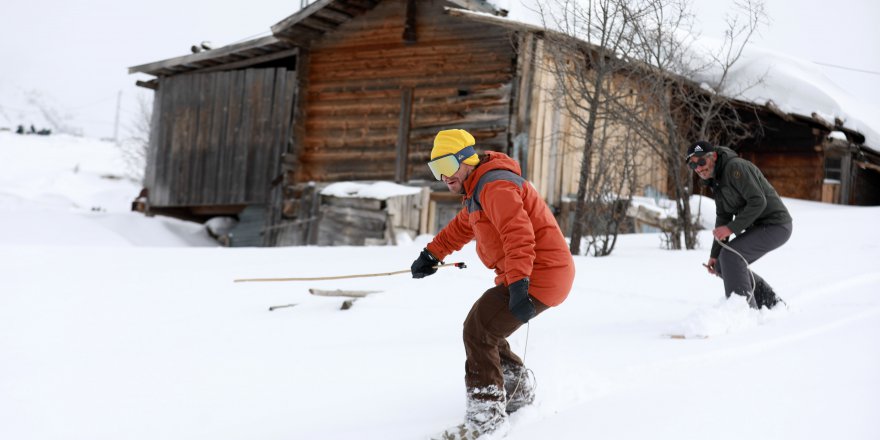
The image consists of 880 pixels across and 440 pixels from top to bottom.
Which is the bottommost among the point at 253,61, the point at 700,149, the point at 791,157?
the point at 700,149

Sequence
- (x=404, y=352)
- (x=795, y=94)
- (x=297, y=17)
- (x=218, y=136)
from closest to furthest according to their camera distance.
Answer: (x=404, y=352) < (x=297, y=17) < (x=795, y=94) < (x=218, y=136)

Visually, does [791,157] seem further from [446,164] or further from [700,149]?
[446,164]

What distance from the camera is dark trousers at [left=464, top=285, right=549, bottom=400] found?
3.37 meters

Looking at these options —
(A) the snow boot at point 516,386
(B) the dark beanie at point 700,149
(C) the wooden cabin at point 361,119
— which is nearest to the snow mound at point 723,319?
(B) the dark beanie at point 700,149

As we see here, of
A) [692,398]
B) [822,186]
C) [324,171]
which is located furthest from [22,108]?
[692,398]

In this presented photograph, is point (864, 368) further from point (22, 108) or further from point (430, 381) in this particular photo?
point (22, 108)

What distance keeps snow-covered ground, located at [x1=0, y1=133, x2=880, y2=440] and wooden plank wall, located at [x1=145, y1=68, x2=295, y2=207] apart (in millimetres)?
7696

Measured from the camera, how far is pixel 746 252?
5.46 meters

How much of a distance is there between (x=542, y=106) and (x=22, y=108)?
97.3 m

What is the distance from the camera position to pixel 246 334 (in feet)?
18.7

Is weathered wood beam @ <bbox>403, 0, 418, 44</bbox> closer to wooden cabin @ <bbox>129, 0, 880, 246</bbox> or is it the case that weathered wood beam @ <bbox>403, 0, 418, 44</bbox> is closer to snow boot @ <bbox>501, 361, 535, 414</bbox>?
wooden cabin @ <bbox>129, 0, 880, 246</bbox>

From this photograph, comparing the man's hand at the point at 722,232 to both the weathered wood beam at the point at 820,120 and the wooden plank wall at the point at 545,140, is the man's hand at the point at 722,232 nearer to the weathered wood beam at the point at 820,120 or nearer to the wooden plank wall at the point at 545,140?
the wooden plank wall at the point at 545,140

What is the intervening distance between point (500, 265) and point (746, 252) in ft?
9.22

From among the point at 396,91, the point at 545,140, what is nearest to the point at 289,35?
the point at 396,91
